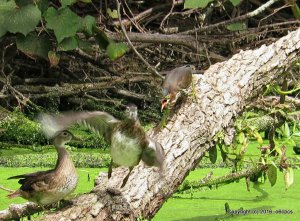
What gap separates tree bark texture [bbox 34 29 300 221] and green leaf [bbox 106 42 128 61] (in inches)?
50.8

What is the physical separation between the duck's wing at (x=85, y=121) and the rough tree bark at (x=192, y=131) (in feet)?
0.47

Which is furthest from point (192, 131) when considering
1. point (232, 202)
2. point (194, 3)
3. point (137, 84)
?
point (137, 84)

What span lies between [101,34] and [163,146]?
179 cm

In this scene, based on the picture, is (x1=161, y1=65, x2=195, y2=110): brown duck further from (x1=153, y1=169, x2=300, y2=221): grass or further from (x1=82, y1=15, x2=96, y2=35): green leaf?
(x1=82, y1=15, x2=96, y2=35): green leaf

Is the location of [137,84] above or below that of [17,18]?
below

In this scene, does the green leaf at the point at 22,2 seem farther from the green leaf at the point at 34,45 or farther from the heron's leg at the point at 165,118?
the heron's leg at the point at 165,118

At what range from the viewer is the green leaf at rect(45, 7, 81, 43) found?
12.0 feet

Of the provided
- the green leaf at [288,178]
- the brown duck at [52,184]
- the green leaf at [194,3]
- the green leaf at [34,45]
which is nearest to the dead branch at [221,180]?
the green leaf at [288,178]

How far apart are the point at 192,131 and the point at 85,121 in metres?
0.34

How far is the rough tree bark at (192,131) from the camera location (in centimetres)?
199

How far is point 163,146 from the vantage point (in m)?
2.16

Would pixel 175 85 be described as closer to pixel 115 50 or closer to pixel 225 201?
pixel 225 201

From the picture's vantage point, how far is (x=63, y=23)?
145 inches


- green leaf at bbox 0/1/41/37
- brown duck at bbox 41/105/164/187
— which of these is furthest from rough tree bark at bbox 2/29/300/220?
green leaf at bbox 0/1/41/37
